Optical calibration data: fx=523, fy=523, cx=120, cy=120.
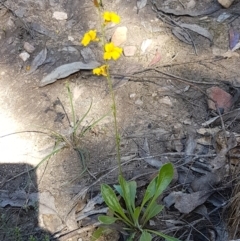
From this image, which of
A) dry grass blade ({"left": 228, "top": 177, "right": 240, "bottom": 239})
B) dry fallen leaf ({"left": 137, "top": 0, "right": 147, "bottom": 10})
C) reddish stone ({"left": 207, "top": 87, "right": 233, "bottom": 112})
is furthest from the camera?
dry fallen leaf ({"left": 137, "top": 0, "right": 147, "bottom": 10})

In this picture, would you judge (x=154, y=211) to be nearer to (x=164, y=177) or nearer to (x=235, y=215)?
(x=164, y=177)

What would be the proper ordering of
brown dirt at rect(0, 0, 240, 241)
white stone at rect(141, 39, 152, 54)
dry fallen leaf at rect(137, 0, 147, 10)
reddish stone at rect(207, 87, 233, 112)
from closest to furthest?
brown dirt at rect(0, 0, 240, 241) < reddish stone at rect(207, 87, 233, 112) < white stone at rect(141, 39, 152, 54) < dry fallen leaf at rect(137, 0, 147, 10)

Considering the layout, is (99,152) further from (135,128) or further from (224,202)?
(224,202)

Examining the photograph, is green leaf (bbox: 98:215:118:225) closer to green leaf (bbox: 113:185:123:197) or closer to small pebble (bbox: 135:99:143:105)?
green leaf (bbox: 113:185:123:197)

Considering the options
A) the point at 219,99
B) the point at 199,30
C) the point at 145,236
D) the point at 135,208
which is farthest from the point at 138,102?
the point at 145,236

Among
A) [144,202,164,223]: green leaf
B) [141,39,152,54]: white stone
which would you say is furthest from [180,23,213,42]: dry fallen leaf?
[144,202,164,223]: green leaf

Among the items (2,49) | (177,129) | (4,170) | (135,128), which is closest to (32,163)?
(4,170)
